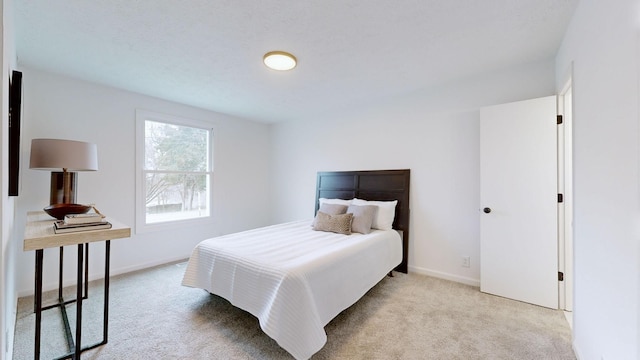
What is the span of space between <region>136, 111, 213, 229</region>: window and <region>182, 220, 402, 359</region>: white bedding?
172 cm

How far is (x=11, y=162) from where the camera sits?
4.72 feet

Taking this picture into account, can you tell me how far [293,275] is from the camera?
68.6 inches

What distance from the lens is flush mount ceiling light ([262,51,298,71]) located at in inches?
93.0

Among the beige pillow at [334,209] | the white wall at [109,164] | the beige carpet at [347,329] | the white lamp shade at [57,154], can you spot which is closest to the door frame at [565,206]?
the beige carpet at [347,329]

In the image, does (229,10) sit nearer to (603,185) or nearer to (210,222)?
(603,185)

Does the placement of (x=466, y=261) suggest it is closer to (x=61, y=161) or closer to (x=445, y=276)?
(x=445, y=276)

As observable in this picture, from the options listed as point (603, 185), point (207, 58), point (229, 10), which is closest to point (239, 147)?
point (207, 58)

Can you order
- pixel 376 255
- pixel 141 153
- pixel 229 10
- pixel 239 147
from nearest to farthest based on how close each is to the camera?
pixel 229 10 → pixel 376 255 → pixel 141 153 → pixel 239 147

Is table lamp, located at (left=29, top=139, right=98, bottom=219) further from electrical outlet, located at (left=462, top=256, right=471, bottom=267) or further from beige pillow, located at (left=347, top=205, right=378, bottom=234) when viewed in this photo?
electrical outlet, located at (left=462, top=256, right=471, bottom=267)

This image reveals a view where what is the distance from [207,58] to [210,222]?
2.71 metres

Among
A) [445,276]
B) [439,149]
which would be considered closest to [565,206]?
[439,149]

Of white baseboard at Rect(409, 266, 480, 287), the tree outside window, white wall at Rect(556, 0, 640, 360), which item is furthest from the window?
white wall at Rect(556, 0, 640, 360)

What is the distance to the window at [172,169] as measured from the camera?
11.5 ft

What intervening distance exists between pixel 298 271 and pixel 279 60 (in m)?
1.93
